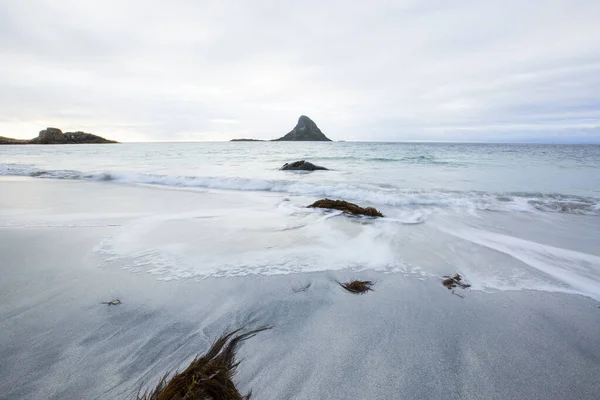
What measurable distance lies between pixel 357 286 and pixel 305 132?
131178mm

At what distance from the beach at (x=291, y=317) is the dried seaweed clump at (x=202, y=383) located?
86mm

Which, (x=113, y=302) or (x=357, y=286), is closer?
(x=113, y=302)

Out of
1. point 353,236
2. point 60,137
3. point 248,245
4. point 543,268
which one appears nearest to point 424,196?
point 353,236

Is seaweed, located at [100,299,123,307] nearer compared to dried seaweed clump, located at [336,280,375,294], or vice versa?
seaweed, located at [100,299,123,307]

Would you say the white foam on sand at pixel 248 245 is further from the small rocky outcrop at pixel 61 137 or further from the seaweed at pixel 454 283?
the small rocky outcrop at pixel 61 137

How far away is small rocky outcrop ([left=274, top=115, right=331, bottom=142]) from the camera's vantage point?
130125mm

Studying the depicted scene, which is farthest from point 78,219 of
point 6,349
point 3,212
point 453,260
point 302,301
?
point 453,260

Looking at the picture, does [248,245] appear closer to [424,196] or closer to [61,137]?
[424,196]

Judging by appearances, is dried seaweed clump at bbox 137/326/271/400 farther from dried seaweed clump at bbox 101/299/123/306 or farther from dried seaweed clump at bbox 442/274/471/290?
dried seaweed clump at bbox 442/274/471/290

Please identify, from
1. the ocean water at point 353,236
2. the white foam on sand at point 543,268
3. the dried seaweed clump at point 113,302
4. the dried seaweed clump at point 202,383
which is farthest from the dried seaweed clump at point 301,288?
the white foam on sand at point 543,268

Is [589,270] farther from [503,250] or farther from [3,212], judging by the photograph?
[3,212]

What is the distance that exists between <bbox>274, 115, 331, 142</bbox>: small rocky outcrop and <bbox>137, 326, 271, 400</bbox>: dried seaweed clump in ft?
432

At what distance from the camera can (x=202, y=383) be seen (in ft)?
4.91

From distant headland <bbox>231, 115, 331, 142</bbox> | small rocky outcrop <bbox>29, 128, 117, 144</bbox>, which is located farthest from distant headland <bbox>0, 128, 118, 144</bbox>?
distant headland <bbox>231, 115, 331, 142</bbox>
